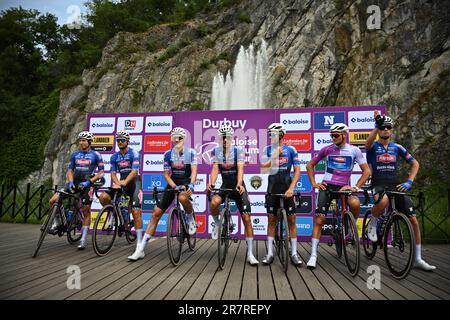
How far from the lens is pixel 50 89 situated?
35.2 metres

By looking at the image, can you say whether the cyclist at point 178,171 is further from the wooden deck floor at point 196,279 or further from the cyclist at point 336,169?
A: the cyclist at point 336,169

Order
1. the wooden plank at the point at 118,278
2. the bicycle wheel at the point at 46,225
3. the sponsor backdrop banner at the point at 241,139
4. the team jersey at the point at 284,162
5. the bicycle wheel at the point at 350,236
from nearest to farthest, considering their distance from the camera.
Answer: the wooden plank at the point at 118,278
the bicycle wheel at the point at 350,236
the team jersey at the point at 284,162
the bicycle wheel at the point at 46,225
the sponsor backdrop banner at the point at 241,139

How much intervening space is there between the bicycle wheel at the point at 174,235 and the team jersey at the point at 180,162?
808mm

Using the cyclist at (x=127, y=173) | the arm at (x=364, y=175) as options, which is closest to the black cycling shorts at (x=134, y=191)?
the cyclist at (x=127, y=173)

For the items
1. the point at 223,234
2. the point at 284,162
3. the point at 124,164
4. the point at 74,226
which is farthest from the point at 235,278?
the point at 74,226

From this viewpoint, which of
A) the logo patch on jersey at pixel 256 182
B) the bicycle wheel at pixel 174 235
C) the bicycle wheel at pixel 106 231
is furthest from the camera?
the logo patch on jersey at pixel 256 182

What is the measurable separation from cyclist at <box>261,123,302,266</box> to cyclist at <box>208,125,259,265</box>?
A: 0.40m

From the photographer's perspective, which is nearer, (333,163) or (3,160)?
(333,163)

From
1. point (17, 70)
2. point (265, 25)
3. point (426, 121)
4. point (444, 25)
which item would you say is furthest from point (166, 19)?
point (426, 121)

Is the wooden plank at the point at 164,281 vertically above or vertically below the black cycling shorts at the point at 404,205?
below

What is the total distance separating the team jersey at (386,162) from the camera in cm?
502

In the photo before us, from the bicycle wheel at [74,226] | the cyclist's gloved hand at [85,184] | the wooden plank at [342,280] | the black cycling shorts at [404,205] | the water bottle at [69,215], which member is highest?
the cyclist's gloved hand at [85,184]
